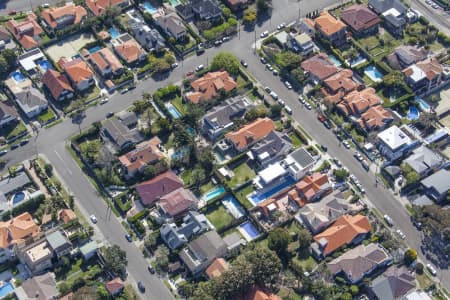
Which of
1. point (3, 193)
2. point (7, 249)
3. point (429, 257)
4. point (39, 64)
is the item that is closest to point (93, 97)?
point (39, 64)

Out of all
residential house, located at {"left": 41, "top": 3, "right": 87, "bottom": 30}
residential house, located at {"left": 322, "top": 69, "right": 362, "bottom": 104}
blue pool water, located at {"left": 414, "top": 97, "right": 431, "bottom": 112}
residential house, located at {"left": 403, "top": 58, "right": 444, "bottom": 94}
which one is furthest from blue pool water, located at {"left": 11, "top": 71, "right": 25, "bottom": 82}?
blue pool water, located at {"left": 414, "top": 97, "right": 431, "bottom": 112}

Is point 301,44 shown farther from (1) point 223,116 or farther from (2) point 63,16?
(2) point 63,16

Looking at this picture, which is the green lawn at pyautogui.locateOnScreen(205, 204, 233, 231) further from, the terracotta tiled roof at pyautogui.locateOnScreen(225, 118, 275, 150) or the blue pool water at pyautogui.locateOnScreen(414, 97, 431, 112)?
the blue pool water at pyautogui.locateOnScreen(414, 97, 431, 112)

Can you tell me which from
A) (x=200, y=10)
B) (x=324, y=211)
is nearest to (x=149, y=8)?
(x=200, y=10)

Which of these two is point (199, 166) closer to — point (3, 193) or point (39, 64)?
point (3, 193)

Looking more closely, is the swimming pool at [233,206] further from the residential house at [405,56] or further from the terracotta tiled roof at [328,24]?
the residential house at [405,56]

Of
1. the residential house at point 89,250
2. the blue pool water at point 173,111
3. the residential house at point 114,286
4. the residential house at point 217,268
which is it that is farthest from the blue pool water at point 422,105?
the residential house at point 89,250
